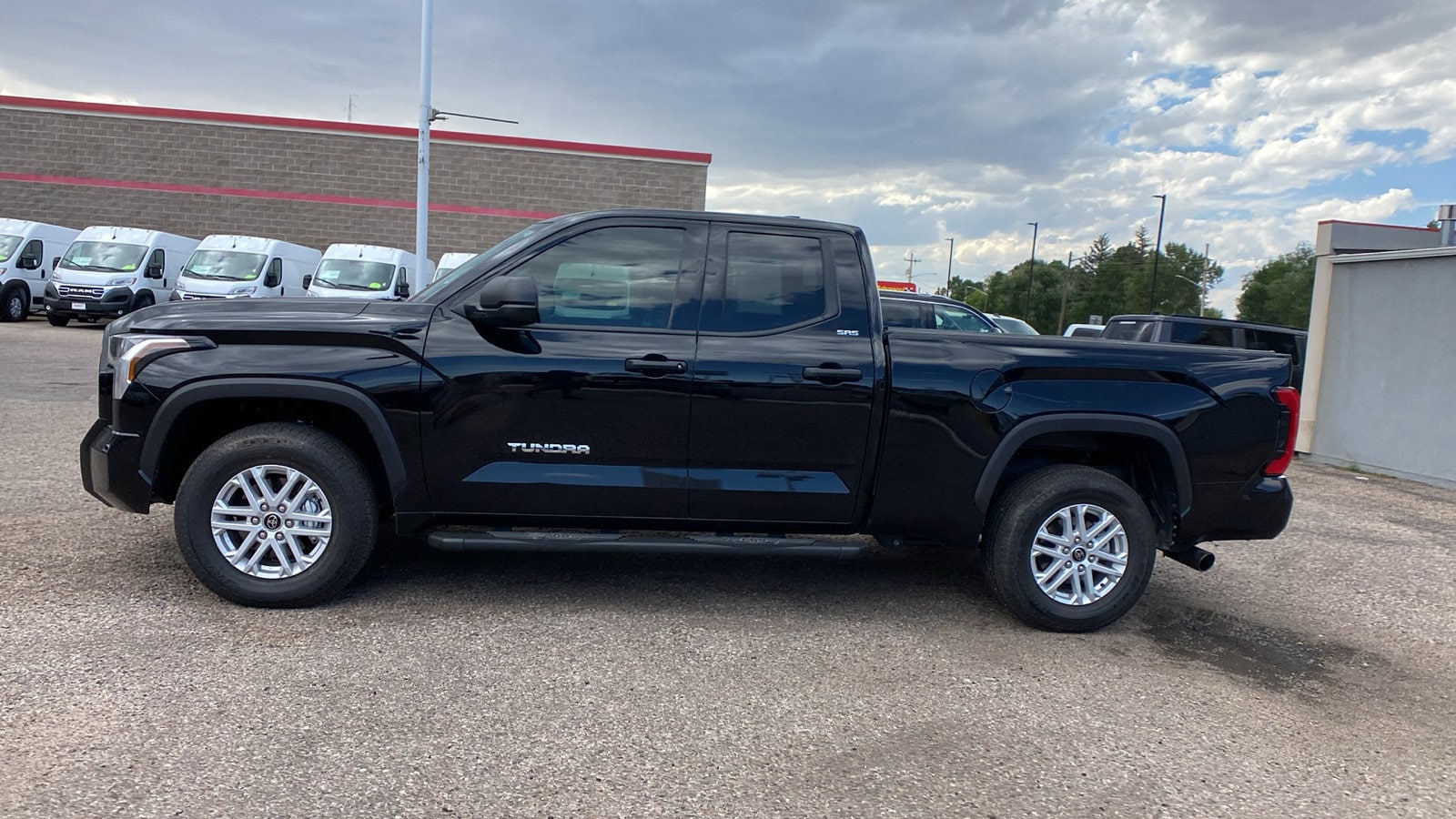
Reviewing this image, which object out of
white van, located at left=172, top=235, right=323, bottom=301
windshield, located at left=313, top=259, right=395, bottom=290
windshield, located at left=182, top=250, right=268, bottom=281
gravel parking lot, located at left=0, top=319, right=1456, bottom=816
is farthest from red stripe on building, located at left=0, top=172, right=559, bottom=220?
gravel parking lot, located at left=0, top=319, right=1456, bottom=816

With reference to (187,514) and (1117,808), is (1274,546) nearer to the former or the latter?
(1117,808)

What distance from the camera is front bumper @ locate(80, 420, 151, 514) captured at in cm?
418

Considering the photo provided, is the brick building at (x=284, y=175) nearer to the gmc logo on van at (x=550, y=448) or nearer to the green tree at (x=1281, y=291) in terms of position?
the gmc logo on van at (x=550, y=448)

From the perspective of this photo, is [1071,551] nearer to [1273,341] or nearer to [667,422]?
[667,422]

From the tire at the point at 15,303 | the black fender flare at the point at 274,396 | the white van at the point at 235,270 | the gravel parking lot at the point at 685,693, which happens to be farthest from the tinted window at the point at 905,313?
the tire at the point at 15,303

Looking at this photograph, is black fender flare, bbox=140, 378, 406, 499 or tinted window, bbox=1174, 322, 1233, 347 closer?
black fender flare, bbox=140, 378, 406, 499

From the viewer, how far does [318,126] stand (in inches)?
1253

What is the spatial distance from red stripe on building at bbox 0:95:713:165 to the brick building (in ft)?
0.14

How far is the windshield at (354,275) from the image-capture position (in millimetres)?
20953

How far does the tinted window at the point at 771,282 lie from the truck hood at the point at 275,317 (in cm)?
139

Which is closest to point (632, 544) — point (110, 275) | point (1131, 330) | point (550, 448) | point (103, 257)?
point (550, 448)

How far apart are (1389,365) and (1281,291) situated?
7794cm

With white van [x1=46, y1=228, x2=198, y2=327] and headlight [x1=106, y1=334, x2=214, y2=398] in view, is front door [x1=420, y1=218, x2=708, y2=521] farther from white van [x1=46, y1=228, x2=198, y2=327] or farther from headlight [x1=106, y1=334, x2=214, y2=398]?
white van [x1=46, y1=228, x2=198, y2=327]

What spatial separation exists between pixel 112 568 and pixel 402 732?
243 cm
